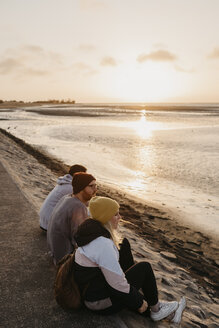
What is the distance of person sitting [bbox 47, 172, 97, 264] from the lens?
14.1 ft

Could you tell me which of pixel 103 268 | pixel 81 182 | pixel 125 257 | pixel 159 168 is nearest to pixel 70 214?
pixel 81 182

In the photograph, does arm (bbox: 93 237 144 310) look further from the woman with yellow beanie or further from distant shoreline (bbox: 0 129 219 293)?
distant shoreline (bbox: 0 129 219 293)

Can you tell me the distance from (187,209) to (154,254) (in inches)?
139

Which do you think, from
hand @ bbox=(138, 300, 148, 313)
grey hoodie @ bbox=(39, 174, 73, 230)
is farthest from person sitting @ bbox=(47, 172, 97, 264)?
hand @ bbox=(138, 300, 148, 313)

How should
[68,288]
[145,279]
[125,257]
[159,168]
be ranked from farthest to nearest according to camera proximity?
1. [159,168]
2. [125,257]
3. [145,279]
4. [68,288]

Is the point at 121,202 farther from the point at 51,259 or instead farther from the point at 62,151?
the point at 62,151

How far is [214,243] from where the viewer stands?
7.28m

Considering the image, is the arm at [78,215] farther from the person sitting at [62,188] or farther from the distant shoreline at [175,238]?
the distant shoreline at [175,238]

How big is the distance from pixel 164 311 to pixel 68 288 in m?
1.30

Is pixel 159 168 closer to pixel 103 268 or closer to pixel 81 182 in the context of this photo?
pixel 81 182

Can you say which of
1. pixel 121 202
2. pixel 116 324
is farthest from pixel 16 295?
pixel 121 202

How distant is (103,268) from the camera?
10.4ft

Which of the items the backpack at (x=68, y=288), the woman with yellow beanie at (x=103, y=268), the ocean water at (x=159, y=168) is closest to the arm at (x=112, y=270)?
the woman with yellow beanie at (x=103, y=268)

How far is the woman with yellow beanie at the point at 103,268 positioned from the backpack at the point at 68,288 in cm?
6
